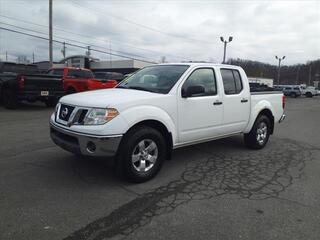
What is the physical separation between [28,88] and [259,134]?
9.38 meters

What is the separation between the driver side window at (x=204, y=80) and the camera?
5.23 meters

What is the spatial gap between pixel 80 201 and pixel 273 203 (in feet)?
7.99

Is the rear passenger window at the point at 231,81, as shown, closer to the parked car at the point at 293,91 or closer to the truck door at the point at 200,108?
the truck door at the point at 200,108

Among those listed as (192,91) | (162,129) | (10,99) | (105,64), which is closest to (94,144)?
(162,129)

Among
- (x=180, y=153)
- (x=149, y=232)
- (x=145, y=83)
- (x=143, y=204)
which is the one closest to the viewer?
(x=149, y=232)

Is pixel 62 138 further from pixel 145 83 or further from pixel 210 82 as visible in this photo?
pixel 210 82

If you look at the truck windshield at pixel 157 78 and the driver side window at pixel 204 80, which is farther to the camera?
the driver side window at pixel 204 80

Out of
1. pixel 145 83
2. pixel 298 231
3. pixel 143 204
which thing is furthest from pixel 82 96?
pixel 298 231

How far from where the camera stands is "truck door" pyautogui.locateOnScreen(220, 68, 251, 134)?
19.2 feet

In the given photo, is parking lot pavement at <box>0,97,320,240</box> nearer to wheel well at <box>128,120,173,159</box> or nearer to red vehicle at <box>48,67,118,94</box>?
A: wheel well at <box>128,120,173,159</box>

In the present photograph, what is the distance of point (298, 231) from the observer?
3277 mm

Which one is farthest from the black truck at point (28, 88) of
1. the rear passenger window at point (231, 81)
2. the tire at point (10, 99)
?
the rear passenger window at point (231, 81)

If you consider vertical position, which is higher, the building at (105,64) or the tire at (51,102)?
the building at (105,64)

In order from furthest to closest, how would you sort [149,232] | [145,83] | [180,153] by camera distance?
1. [180,153]
2. [145,83]
3. [149,232]
